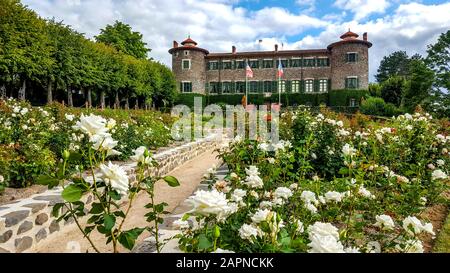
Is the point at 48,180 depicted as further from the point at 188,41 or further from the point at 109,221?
the point at 188,41

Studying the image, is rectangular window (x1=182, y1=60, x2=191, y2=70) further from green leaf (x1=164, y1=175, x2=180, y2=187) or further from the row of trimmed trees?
green leaf (x1=164, y1=175, x2=180, y2=187)

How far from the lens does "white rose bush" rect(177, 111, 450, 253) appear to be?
153 cm

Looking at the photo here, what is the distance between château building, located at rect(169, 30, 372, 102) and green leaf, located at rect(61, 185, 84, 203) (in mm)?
35523

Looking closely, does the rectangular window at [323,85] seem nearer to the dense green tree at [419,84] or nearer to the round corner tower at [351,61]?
the round corner tower at [351,61]

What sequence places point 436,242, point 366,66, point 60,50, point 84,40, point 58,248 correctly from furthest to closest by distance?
point 366,66 → point 84,40 → point 60,50 → point 58,248 → point 436,242

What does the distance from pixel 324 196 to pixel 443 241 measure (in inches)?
56.6

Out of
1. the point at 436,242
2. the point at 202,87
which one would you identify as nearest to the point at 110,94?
the point at 202,87

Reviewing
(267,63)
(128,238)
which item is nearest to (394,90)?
(267,63)

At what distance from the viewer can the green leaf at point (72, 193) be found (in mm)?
1387

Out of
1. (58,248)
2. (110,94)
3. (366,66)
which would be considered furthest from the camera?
(366,66)

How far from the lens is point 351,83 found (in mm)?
33906

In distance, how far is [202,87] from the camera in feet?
126
